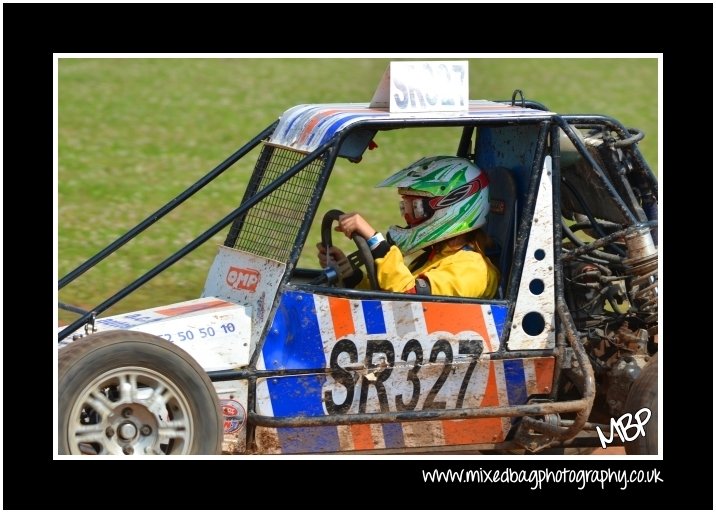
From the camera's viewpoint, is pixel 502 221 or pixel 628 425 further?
pixel 502 221

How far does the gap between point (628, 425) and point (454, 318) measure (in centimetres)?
102

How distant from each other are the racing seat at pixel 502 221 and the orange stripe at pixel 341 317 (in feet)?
2.57

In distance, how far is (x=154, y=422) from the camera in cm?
512

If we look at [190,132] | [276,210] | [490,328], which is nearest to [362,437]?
[490,328]

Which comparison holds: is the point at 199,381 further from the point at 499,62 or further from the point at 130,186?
the point at 499,62

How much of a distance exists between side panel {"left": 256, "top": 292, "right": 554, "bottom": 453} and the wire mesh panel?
379mm

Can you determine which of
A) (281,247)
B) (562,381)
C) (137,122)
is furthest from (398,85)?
(137,122)

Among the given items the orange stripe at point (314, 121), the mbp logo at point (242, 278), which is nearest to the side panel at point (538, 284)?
the orange stripe at point (314, 121)

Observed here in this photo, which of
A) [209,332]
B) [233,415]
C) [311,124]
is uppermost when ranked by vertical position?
[311,124]

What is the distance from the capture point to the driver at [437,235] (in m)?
5.69

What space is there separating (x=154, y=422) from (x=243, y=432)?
482 mm

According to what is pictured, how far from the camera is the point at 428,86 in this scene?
18.8 ft

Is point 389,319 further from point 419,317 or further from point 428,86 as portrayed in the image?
point 428,86

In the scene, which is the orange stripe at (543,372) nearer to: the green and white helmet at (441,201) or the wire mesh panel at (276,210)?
the green and white helmet at (441,201)
